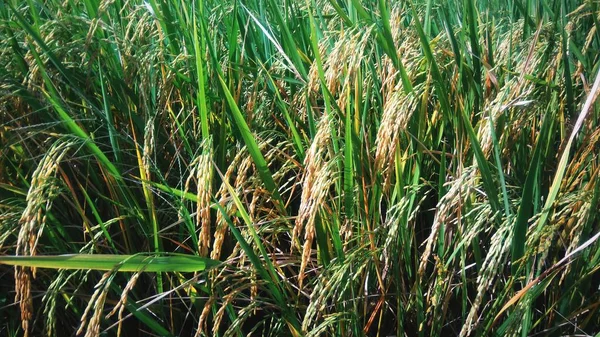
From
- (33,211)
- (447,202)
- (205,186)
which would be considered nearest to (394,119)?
(447,202)

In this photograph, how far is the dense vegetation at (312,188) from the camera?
63.6 inches

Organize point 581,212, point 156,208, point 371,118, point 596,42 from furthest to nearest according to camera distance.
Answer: point 596,42 → point 371,118 → point 156,208 → point 581,212

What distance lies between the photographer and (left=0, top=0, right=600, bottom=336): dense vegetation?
161cm

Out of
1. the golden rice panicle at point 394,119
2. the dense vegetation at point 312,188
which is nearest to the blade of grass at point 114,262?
the dense vegetation at point 312,188

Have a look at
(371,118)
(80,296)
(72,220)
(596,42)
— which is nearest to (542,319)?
(371,118)

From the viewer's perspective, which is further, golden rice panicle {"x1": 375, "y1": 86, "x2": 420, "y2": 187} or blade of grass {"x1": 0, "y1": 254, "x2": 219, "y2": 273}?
golden rice panicle {"x1": 375, "y1": 86, "x2": 420, "y2": 187}

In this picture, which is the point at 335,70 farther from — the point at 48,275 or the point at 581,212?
the point at 48,275

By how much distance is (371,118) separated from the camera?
→ 210 cm

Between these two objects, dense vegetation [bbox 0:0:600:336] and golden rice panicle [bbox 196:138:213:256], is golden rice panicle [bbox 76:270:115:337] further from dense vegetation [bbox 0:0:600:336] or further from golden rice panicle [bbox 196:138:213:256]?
golden rice panicle [bbox 196:138:213:256]

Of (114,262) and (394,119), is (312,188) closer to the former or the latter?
(394,119)

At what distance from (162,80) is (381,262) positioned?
2.75 feet

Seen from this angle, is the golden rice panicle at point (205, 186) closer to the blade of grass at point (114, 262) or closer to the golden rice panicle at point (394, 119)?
the blade of grass at point (114, 262)

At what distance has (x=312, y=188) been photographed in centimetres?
156

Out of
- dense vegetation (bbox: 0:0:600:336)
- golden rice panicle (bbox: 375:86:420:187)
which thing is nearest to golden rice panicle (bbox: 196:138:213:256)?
dense vegetation (bbox: 0:0:600:336)
